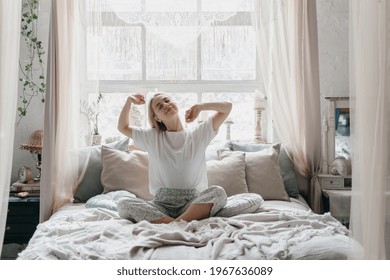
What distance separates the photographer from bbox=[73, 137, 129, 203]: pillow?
4.00 metres

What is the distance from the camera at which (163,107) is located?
348 cm

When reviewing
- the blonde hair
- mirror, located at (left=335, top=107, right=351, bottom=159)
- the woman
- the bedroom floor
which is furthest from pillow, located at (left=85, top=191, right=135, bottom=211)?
mirror, located at (left=335, top=107, right=351, bottom=159)

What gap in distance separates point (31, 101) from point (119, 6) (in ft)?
3.36

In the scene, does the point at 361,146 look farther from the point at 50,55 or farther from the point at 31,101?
the point at 31,101

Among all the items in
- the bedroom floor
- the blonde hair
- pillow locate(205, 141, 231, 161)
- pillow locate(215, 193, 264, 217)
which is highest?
the blonde hair

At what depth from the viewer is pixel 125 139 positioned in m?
4.35

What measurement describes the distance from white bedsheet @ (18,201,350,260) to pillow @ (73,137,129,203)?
662 millimetres

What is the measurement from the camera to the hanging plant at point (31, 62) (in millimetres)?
4676

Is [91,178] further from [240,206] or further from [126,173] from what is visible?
[240,206]

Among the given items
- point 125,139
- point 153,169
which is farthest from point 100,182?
point 153,169

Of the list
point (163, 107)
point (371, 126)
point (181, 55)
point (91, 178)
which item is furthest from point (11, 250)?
point (371, 126)

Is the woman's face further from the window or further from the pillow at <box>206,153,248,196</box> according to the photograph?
the window

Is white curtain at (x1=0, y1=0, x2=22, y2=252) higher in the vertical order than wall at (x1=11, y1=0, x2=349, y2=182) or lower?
lower

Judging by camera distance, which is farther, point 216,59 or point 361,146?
point 216,59
